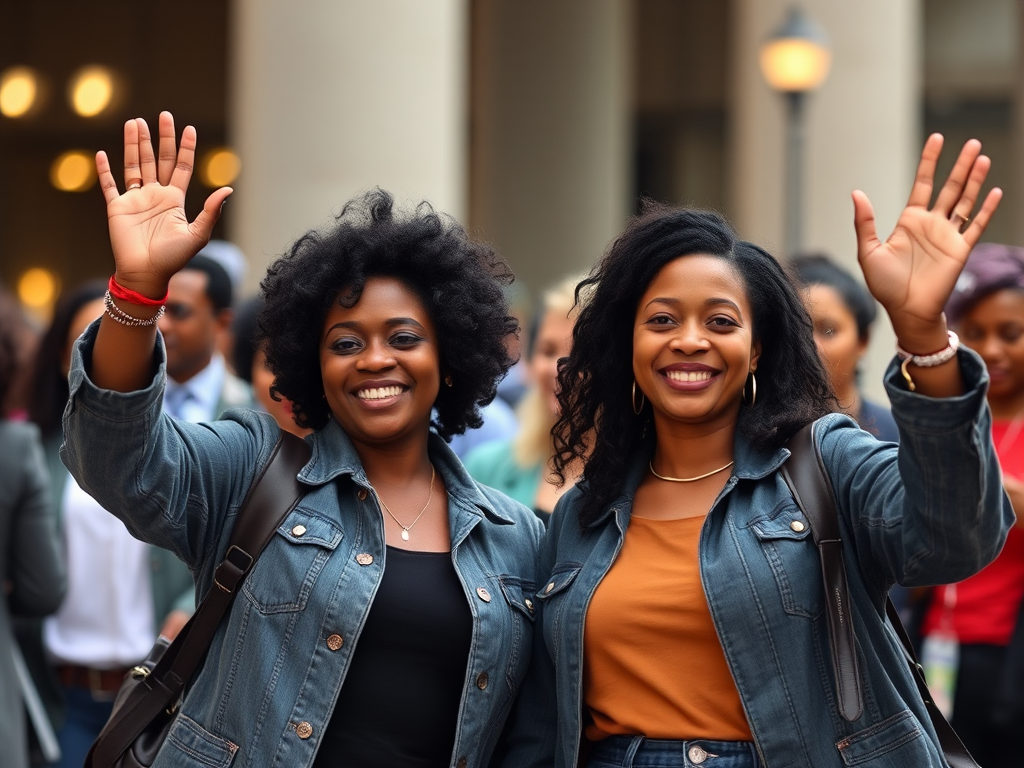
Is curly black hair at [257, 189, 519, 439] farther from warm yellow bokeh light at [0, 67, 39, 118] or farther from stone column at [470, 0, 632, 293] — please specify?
warm yellow bokeh light at [0, 67, 39, 118]

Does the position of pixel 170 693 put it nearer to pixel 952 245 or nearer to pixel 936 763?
pixel 936 763

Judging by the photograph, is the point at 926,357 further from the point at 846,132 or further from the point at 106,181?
the point at 846,132

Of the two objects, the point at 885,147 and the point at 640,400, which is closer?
the point at 640,400

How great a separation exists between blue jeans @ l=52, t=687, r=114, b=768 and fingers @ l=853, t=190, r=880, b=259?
388 centimetres

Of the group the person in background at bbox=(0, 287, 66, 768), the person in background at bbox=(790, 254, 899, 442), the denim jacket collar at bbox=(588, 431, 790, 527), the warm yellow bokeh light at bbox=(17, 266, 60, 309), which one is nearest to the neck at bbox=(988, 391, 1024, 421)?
the person in background at bbox=(790, 254, 899, 442)

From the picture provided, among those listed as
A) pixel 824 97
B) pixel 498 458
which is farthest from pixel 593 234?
pixel 498 458

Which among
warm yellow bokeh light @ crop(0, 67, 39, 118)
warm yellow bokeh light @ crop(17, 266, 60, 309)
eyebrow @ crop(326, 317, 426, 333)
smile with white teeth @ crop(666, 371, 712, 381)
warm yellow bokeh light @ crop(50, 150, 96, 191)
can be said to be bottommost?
warm yellow bokeh light @ crop(17, 266, 60, 309)

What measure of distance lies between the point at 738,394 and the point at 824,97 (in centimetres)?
1185

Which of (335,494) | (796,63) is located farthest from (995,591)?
(796,63)

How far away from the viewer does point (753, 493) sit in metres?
3.97

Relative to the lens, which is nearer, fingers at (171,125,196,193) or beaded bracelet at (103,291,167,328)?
beaded bracelet at (103,291,167,328)

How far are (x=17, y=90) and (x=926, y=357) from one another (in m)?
23.9

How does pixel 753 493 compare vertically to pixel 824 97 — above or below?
below

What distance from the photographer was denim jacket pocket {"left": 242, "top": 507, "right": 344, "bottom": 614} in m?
3.92
